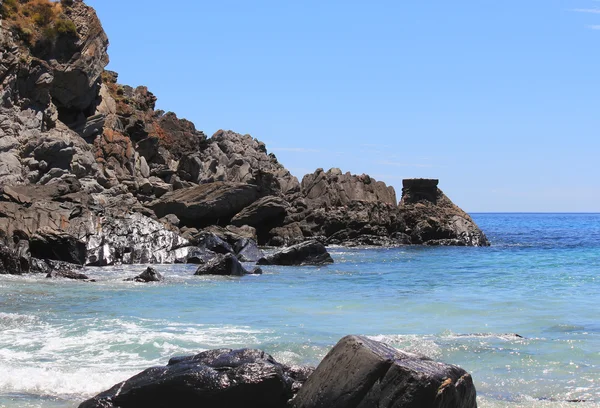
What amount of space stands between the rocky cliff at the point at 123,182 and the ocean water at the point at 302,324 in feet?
11.5

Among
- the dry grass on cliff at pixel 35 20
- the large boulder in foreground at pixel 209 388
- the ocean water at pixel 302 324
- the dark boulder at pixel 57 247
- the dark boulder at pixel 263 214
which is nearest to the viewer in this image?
the large boulder in foreground at pixel 209 388

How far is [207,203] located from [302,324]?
1102 inches

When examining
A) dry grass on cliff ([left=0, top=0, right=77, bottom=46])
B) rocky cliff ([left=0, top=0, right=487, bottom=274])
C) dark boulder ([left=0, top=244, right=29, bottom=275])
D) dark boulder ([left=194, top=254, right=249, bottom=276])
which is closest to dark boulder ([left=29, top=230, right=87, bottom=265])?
rocky cliff ([left=0, top=0, right=487, bottom=274])

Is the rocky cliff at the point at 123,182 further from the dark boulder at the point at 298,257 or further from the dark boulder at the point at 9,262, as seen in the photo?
the dark boulder at the point at 298,257

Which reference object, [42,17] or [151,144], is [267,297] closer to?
[42,17]

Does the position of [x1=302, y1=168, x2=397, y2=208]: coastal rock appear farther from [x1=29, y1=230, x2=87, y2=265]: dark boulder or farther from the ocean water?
[x1=29, y1=230, x2=87, y2=265]: dark boulder

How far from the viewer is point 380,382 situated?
718cm

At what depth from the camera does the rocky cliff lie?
2962 centimetres

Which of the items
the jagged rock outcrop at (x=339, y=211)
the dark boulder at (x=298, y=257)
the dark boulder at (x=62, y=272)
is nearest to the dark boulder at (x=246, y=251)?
the dark boulder at (x=298, y=257)

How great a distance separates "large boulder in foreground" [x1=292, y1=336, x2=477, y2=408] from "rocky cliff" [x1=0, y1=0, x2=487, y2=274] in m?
19.4

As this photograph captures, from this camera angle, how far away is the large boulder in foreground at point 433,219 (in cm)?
4922

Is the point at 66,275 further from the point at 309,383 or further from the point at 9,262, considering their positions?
the point at 309,383

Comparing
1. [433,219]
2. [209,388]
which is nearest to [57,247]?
[209,388]

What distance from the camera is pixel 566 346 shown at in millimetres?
12703
